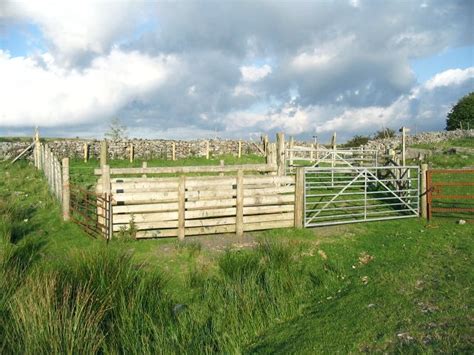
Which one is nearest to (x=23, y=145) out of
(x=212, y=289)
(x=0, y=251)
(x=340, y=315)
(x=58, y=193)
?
(x=58, y=193)

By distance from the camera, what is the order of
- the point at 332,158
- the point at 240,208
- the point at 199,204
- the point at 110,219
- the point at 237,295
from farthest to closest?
the point at 332,158, the point at 240,208, the point at 199,204, the point at 110,219, the point at 237,295

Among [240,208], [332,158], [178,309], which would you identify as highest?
[332,158]

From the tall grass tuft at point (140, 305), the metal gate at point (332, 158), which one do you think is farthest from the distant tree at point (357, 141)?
the tall grass tuft at point (140, 305)

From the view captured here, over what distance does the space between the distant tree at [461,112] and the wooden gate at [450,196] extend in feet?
134

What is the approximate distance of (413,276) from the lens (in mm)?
7809

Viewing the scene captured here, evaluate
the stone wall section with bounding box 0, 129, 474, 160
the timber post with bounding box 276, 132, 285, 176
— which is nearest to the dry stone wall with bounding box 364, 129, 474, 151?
the stone wall section with bounding box 0, 129, 474, 160

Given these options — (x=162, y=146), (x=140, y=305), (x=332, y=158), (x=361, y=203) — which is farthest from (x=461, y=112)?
(x=140, y=305)

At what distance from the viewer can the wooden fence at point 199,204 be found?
10.6m

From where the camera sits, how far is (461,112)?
185 ft

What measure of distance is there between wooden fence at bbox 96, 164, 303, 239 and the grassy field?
500mm

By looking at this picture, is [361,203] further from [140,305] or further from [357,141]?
[357,141]

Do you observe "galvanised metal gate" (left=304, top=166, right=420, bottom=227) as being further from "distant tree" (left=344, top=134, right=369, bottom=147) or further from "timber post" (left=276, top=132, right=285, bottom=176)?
"distant tree" (left=344, top=134, right=369, bottom=147)

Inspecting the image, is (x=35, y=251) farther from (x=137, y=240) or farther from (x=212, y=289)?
(x=212, y=289)

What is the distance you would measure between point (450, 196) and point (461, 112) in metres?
50.1
